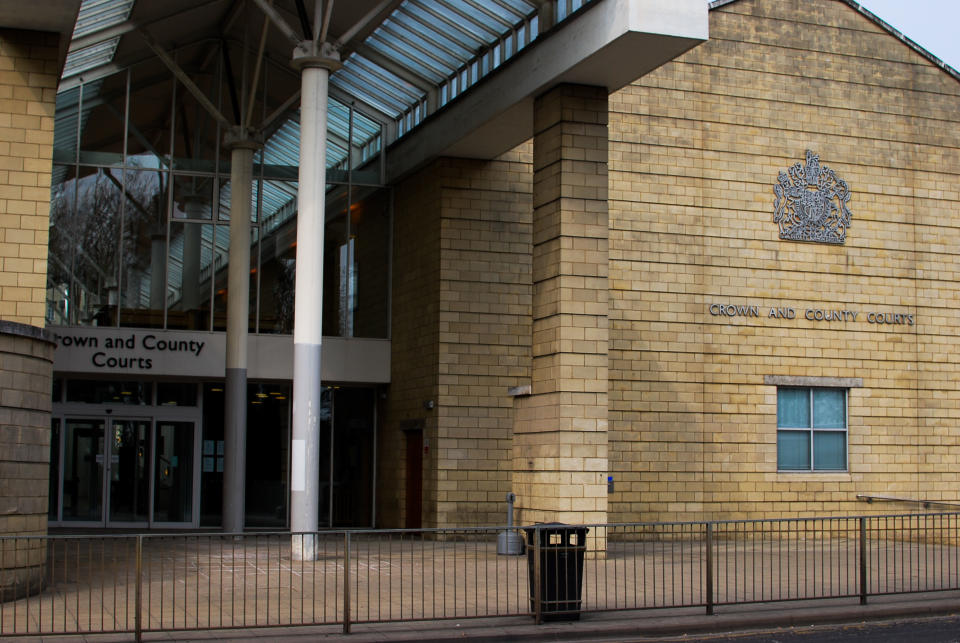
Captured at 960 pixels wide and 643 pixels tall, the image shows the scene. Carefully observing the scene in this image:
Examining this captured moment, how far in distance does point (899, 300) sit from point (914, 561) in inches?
386

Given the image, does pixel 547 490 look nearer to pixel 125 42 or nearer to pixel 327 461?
pixel 327 461

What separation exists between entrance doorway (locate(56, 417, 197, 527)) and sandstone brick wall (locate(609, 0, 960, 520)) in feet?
30.8

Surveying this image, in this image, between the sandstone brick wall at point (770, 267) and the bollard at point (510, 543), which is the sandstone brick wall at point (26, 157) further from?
the sandstone brick wall at point (770, 267)

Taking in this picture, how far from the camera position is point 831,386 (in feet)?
77.8

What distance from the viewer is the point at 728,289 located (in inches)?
921

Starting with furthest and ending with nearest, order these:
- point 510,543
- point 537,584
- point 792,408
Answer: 1. point 792,408
2. point 510,543
3. point 537,584

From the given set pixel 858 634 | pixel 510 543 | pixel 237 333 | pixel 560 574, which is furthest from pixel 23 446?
pixel 858 634

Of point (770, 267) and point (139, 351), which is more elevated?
point (770, 267)

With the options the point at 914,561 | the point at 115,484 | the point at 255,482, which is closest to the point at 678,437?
the point at 914,561

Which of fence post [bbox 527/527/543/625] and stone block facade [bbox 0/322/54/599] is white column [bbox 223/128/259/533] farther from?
fence post [bbox 527/527/543/625]

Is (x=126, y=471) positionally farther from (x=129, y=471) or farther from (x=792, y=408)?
(x=792, y=408)

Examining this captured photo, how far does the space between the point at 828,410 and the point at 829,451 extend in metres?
0.88

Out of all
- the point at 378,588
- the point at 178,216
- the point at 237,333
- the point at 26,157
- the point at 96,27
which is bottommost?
the point at 378,588

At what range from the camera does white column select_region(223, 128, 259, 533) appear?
21.7 meters
